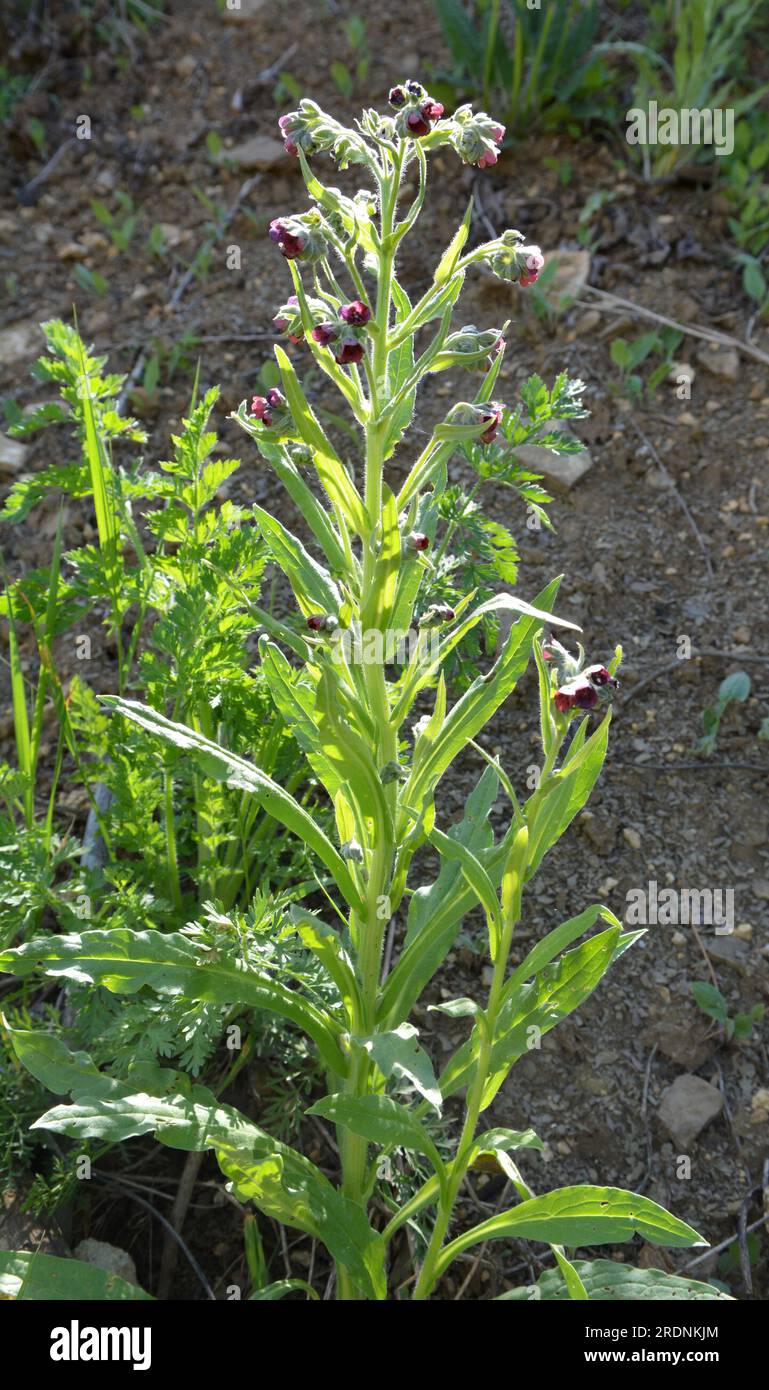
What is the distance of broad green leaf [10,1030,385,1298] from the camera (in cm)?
189

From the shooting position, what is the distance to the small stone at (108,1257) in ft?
7.45

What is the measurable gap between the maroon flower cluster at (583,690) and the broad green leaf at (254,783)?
0.53 m

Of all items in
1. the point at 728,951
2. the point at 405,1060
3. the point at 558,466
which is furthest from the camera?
the point at 558,466

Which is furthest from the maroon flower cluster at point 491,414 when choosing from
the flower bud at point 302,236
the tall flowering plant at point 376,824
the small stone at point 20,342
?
the small stone at point 20,342

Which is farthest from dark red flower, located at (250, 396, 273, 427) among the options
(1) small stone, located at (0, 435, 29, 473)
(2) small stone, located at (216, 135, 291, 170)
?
(2) small stone, located at (216, 135, 291, 170)

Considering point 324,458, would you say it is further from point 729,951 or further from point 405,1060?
point 729,951

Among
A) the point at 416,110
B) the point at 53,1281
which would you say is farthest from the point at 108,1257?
the point at 416,110

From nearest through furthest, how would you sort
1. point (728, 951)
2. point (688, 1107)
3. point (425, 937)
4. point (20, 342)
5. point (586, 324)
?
1. point (425, 937)
2. point (688, 1107)
3. point (728, 951)
4. point (586, 324)
5. point (20, 342)

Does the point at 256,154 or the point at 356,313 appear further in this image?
the point at 256,154

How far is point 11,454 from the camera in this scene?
3.74 m

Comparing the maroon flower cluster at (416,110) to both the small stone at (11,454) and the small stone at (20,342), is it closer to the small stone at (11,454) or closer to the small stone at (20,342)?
the small stone at (11,454)

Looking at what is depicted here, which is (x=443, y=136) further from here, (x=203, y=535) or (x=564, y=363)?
(x=564, y=363)

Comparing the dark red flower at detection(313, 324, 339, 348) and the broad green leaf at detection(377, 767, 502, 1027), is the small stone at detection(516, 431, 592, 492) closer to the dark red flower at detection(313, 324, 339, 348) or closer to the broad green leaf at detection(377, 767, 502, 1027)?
the broad green leaf at detection(377, 767, 502, 1027)

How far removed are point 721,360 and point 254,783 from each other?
2501 mm
